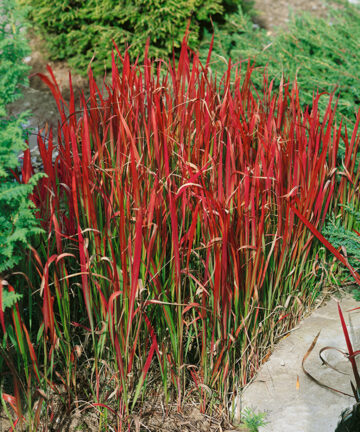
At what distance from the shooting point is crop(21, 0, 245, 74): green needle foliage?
4344mm

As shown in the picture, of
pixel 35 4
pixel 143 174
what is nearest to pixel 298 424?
pixel 143 174

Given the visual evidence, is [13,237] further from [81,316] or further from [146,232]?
[81,316]

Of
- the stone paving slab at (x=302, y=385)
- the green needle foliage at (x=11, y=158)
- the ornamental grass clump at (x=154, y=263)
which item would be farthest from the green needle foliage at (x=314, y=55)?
the green needle foliage at (x=11, y=158)

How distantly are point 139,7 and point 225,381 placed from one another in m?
3.56

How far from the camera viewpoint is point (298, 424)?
1.75m

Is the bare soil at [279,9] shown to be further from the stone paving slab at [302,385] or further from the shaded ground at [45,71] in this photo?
the stone paving slab at [302,385]

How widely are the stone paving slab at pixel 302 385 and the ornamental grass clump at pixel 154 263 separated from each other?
0.26 ft

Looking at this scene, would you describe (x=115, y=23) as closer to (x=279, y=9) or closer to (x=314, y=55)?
(x=314, y=55)

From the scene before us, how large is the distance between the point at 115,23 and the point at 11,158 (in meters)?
3.59

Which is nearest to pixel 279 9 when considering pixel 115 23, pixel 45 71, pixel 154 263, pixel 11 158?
pixel 115 23

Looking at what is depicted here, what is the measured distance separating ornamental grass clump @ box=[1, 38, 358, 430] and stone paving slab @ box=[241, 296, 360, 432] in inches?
3.1

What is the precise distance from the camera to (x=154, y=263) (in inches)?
69.5

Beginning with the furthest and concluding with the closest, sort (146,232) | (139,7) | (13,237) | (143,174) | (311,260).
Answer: (139,7) < (311,260) < (143,174) < (146,232) < (13,237)

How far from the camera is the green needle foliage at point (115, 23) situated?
14.3ft
